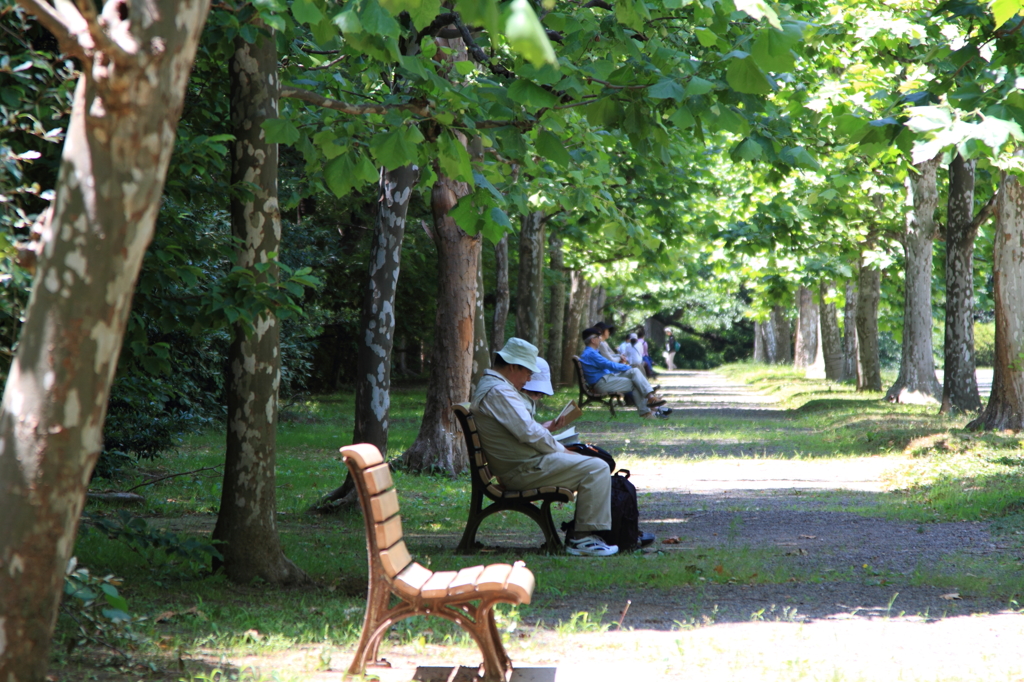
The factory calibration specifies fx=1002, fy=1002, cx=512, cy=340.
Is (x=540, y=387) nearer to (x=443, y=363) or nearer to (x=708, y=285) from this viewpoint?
(x=443, y=363)

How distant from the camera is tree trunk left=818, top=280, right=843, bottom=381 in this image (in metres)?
28.4

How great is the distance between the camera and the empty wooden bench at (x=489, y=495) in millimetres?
7305

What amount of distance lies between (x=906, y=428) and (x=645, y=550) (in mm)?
7909

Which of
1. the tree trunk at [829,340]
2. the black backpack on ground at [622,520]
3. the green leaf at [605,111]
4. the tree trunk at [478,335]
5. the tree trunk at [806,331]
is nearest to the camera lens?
the green leaf at [605,111]

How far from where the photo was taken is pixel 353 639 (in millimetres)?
5000

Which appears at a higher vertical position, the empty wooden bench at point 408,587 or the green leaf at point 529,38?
the green leaf at point 529,38

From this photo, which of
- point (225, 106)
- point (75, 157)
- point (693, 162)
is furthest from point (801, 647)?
point (693, 162)

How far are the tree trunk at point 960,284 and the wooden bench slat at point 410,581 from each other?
13.0 m

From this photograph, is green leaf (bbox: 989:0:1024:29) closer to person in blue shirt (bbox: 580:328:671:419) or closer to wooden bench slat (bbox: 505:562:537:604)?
wooden bench slat (bbox: 505:562:537:604)

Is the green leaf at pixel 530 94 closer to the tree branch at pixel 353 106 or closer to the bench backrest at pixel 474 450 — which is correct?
the tree branch at pixel 353 106

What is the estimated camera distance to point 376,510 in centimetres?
439

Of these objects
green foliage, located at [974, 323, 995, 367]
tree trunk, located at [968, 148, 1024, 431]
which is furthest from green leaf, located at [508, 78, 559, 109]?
green foliage, located at [974, 323, 995, 367]

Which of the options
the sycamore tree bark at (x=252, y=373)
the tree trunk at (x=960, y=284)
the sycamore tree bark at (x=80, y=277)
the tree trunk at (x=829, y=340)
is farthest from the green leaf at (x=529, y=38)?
the tree trunk at (x=829, y=340)

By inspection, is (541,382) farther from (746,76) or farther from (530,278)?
(530,278)
